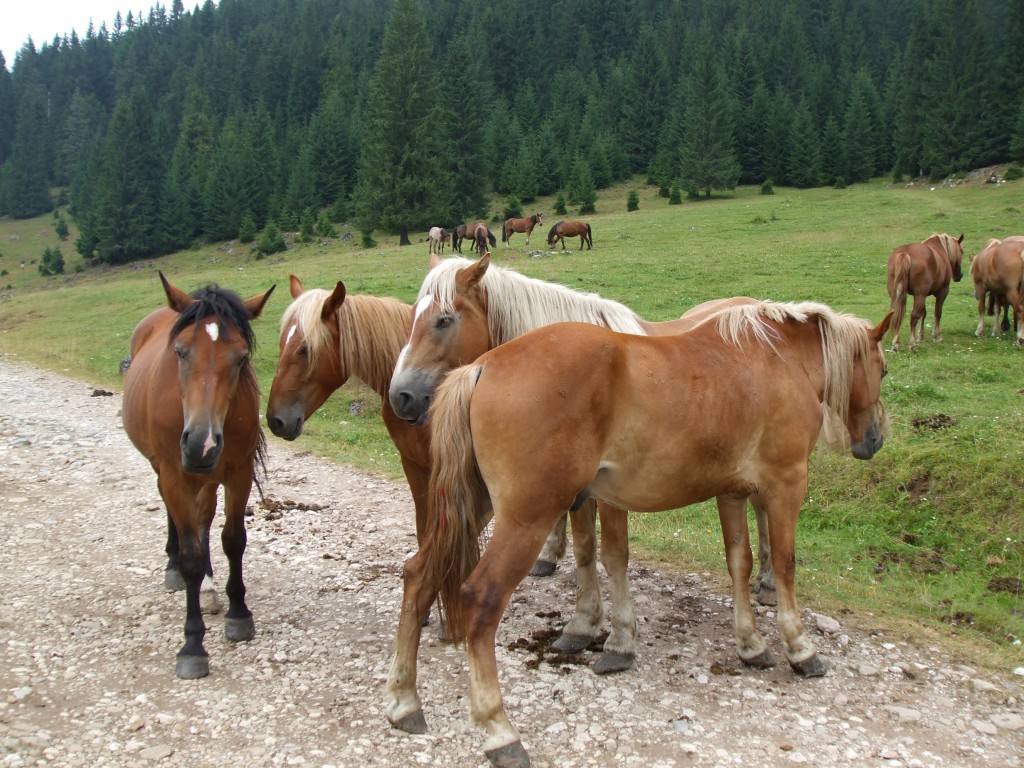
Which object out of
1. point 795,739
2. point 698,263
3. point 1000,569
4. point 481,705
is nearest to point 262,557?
point 481,705

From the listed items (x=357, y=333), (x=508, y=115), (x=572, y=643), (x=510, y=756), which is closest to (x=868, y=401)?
(x=572, y=643)

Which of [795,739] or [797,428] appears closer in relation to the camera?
[795,739]

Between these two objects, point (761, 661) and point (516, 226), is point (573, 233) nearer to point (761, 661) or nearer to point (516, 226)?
point (516, 226)

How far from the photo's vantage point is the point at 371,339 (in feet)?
17.9

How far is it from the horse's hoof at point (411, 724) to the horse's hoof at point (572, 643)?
1209mm

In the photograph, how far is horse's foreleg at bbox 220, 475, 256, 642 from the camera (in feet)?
17.2

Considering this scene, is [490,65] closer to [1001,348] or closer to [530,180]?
[530,180]

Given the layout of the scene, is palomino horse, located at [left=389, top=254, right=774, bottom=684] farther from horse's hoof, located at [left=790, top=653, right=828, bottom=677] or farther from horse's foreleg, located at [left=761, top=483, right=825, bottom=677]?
horse's hoof, located at [left=790, top=653, right=828, bottom=677]

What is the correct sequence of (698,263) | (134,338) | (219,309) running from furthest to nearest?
(698,263), (134,338), (219,309)

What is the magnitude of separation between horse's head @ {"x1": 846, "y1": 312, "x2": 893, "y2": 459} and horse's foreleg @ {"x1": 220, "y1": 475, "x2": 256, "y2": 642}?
4.25 metres

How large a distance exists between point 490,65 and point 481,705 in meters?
97.0

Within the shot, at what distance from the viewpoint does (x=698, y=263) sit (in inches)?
958

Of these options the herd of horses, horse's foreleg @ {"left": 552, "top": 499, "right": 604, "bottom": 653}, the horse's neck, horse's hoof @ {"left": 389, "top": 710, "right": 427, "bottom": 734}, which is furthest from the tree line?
horse's hoof @ {"left": 389, "top": 710, "right": 427, "bottom": 734}

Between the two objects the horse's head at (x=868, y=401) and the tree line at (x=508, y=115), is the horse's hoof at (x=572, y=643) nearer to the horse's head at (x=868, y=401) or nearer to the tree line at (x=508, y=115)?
the horse's head at (x=868, y=401)
